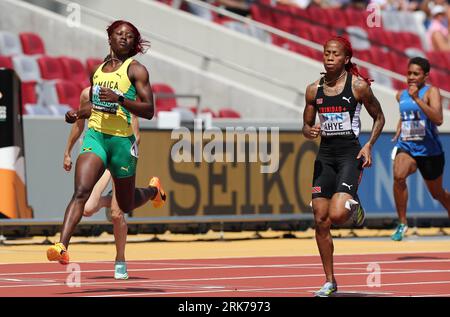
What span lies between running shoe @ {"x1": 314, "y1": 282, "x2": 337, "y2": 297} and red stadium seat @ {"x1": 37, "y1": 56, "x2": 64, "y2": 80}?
47.7 ft

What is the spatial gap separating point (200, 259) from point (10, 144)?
4.04 m

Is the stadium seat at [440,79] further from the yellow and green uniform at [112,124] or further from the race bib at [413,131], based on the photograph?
the yellow and green uniform at [112,124]

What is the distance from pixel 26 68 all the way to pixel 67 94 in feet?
3.63

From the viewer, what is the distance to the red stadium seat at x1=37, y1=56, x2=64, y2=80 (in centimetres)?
2603

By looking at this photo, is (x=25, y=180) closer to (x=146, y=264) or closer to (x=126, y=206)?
(x=146, y=264)

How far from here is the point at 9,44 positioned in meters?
26.4

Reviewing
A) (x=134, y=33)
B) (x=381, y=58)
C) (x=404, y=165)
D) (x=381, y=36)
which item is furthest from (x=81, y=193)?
(x=381, y=36)

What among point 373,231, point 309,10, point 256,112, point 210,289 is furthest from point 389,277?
point 309,10

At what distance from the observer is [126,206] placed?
13.5 metres

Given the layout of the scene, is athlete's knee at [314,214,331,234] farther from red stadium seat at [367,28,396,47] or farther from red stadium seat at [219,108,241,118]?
red stadium seat at [367,28,396,47]

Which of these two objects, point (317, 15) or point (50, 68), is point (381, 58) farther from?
point (50, 68)

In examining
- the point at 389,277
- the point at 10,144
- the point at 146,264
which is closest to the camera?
the point at 389,277

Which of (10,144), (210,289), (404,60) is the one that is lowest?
(210,289)

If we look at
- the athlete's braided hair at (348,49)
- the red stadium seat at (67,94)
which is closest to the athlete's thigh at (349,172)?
the athlete's braided hair at (348,49)
